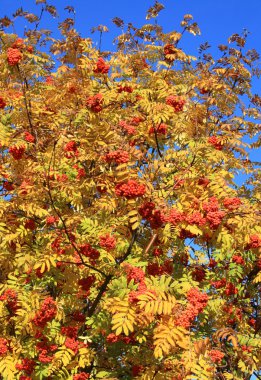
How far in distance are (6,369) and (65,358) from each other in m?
0.85

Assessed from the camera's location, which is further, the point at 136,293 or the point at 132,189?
the point at 132,189

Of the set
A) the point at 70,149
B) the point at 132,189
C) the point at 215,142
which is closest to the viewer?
the point at 132,189

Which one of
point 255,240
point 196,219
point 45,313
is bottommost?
point 45,313

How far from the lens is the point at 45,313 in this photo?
607cm

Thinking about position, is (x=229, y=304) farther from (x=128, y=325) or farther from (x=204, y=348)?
(x=128, y=325)

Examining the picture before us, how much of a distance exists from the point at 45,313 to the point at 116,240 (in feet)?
4.56

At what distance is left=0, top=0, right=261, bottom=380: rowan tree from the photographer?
5633 millimetres

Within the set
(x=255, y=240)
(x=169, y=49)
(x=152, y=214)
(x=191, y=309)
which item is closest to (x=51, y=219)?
(x=152, y=214)

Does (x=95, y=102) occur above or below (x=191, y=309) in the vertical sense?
above

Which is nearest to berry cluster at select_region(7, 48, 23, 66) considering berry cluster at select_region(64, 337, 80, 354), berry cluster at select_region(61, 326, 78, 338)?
berry cluster at select_region(61, 326, 78, 338)

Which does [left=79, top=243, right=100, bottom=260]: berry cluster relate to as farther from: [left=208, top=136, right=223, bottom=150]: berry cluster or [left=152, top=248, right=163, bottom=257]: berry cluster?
[left=208, top=136, right=223, bottom=150]: berry cluster

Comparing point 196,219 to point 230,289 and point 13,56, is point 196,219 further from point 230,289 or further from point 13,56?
point 13,56

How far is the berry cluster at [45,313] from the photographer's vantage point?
6045 millimetres

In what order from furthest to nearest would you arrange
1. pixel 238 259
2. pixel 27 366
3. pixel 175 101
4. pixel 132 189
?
pixel 238 259
pixel 175 101
pixel 27 366
pixel 132 189
